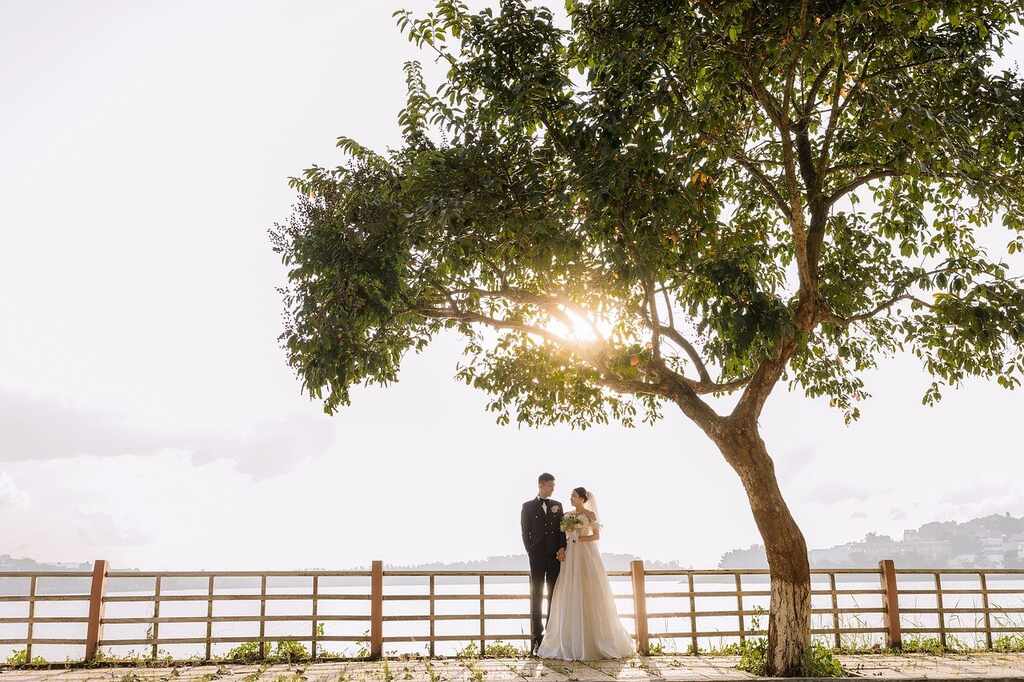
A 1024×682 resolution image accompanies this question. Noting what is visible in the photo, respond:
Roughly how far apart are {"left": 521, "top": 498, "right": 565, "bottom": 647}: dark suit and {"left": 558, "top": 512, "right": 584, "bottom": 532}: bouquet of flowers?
13.6 inches

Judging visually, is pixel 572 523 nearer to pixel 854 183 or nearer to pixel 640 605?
pixel 640 605

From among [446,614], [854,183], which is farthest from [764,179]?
[446,614]

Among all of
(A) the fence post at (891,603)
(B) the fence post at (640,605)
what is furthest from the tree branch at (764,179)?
(A) the fence post at (891,603)

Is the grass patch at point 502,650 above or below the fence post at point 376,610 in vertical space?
below

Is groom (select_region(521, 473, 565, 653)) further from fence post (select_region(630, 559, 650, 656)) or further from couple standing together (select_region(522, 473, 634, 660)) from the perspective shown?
fence post (select_region(630, 559, 650, 656))

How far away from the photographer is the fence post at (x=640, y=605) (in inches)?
418

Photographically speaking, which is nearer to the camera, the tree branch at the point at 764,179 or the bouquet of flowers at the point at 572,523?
the tree branch at the point at 764,179

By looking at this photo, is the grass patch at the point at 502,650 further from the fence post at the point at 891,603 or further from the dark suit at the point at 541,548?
the fence post at the point at 891,603

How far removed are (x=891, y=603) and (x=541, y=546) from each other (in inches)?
220

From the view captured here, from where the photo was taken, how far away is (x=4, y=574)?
10.3 metres

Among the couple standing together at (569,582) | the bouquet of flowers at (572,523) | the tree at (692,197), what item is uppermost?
the tree at (692,197)

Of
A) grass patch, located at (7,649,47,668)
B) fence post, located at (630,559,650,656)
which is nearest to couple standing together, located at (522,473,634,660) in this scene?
fence post, located at (630,559,650,656)

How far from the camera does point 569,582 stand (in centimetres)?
973

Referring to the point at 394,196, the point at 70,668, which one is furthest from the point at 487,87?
→ the point at 70,668
